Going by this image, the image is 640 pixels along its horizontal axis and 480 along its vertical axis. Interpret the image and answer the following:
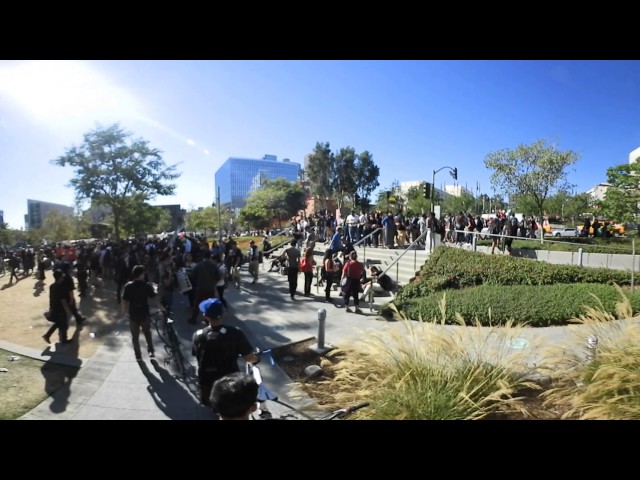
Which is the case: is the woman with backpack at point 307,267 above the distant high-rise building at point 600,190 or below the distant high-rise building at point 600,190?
below

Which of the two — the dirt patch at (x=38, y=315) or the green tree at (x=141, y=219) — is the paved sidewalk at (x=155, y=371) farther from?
the green tree at (x=141, y=219)

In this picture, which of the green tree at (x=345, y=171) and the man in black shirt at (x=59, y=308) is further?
the green tree at (x=345, y=171)

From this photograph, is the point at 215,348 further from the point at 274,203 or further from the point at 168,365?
the point at 274,203

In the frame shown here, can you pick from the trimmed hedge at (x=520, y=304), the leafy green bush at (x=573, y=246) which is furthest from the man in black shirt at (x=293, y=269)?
the leafy green bush at (x=573, y=246)

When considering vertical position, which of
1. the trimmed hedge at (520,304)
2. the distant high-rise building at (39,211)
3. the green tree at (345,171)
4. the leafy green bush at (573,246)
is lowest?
the trimmed hedge at (520,304)

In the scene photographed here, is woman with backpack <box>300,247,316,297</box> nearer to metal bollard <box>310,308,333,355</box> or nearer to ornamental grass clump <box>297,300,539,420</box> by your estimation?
metal bollard <box>310,308,333,355</box>

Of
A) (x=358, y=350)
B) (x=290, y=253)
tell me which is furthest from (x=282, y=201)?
(x=358, y=350)

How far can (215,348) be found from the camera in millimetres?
2701

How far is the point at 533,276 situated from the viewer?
850cm

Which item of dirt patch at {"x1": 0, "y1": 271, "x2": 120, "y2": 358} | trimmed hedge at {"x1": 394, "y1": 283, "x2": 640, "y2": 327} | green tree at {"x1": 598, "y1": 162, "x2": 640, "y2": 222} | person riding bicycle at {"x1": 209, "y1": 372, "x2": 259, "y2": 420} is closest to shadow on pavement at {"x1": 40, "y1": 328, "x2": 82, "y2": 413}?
dirt patch at {"x1": 0, "y1": 271, "x2": 120, "y2": 358}

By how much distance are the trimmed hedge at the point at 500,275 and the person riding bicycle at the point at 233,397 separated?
255 inches

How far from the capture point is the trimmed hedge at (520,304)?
6.36 meters
